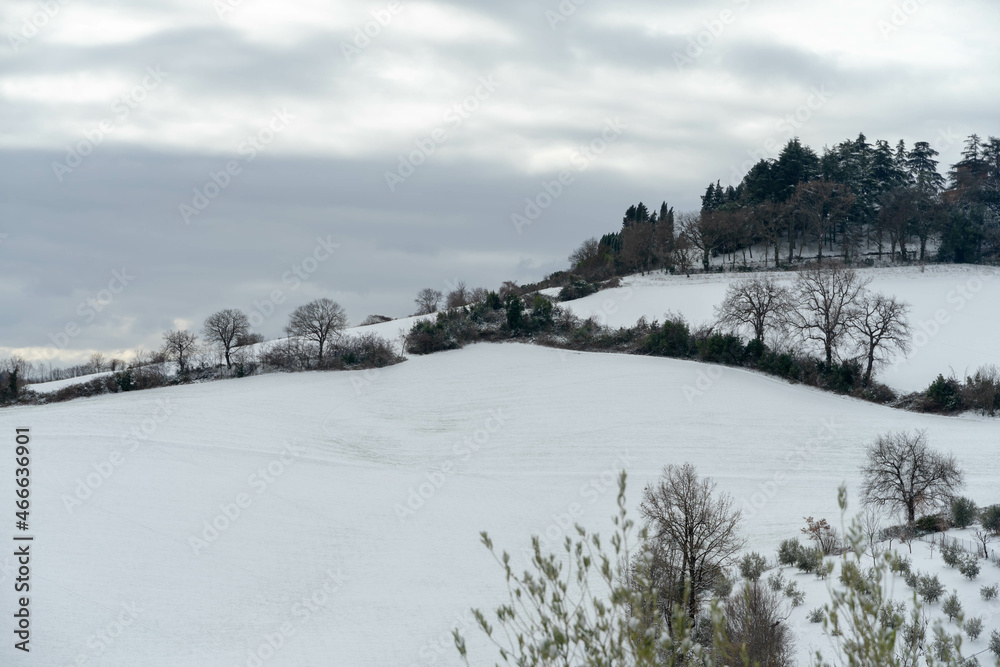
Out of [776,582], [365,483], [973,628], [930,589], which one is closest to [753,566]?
[776,582]

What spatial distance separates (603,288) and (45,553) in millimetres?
52788

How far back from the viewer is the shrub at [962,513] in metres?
19.9

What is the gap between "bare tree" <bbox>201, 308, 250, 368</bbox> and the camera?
157 ft

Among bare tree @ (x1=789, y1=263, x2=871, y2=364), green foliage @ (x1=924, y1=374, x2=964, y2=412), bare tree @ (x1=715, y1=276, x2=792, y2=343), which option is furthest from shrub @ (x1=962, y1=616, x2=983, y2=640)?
bare tree @ (x1=715, y1=276, x2=792, y2=343)

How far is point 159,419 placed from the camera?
35969 millimetres

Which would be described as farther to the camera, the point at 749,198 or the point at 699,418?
the point at 749,198

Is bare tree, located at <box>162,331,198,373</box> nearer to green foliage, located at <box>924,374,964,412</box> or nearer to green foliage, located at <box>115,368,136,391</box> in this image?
green foliage, located at <box>115,368,136,391</box>

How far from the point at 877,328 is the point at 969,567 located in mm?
29804

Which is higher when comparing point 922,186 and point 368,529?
point 922,186

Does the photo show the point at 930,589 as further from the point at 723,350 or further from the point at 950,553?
the point at 723,350

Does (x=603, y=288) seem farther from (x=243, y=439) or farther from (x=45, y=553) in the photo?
(x=45, y=553)

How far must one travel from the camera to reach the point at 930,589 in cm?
1441

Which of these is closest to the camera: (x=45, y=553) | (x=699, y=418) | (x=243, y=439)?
(x=45, y=553)

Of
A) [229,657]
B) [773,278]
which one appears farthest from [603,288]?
[229,657]
